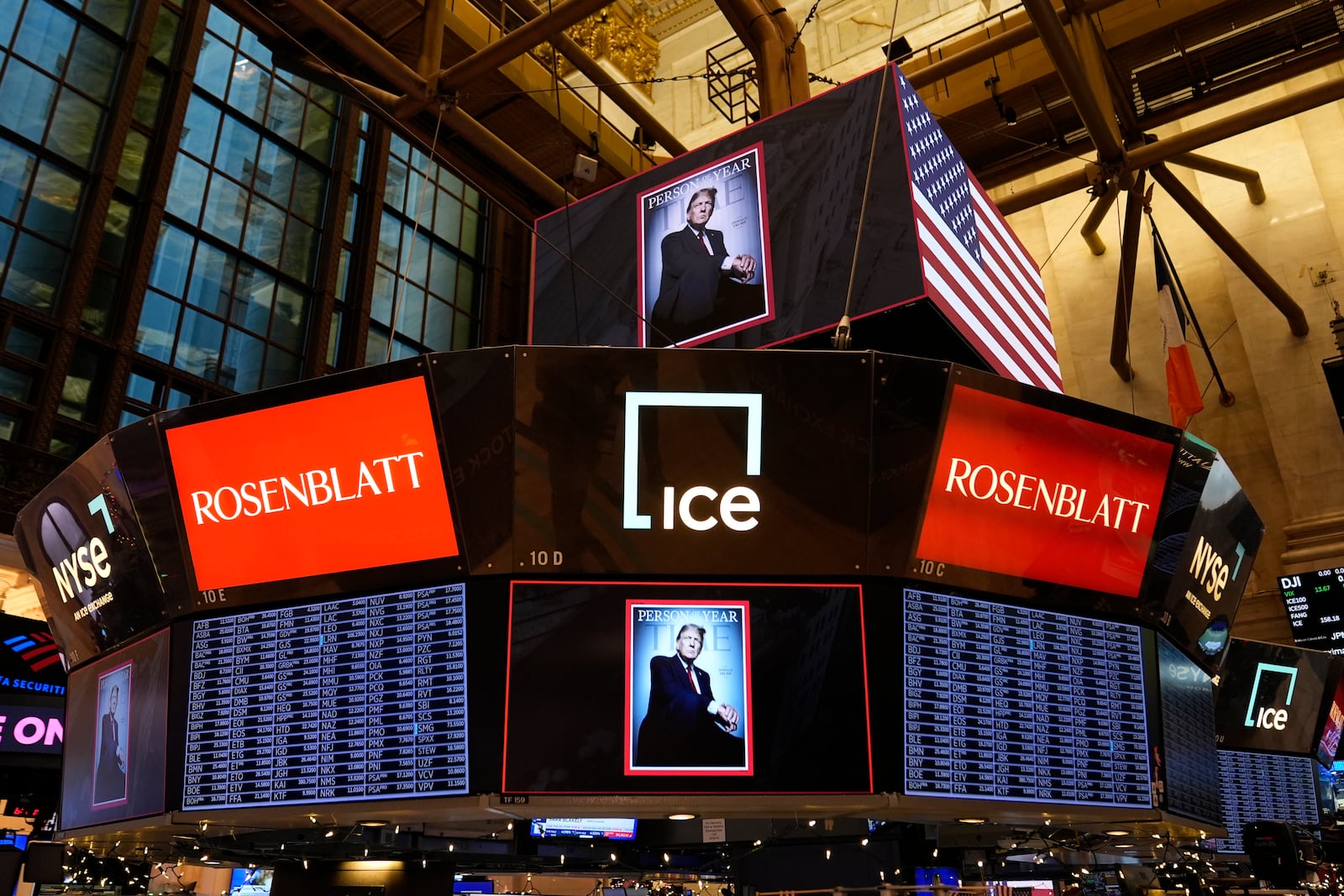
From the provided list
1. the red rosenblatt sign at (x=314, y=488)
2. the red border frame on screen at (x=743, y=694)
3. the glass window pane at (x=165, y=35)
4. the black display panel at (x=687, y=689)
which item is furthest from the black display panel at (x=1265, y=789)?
the glass window pane at (x=165, y=35)

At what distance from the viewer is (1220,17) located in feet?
43.4

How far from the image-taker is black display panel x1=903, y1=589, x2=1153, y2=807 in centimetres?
596

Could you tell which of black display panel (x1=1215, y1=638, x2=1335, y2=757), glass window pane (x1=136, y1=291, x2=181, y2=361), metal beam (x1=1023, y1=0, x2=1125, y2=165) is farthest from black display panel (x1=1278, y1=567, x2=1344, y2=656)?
glass window pane (x1=136, y1=291, x2=181, y2=361)

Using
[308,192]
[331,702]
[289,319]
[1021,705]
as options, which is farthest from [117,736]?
[308,192]

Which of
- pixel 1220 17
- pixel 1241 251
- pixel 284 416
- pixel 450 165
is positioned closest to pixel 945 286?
pixel 284 416

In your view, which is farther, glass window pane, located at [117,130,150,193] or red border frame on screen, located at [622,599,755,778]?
glass window pane, located at [117,130,150,193]

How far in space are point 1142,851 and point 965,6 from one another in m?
14.0

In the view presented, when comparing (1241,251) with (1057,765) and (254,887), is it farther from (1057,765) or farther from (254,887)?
(254,887)

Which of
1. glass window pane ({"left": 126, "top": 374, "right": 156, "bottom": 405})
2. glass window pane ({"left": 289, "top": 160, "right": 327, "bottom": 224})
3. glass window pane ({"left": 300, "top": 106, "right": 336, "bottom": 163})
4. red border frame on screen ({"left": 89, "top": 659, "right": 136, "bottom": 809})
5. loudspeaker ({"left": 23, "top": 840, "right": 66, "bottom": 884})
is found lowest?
loudspeaker ({"left": 23, "top": 840, "right": 66, "bottom": 884})

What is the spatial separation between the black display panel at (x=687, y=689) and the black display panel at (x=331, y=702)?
420 millimetres

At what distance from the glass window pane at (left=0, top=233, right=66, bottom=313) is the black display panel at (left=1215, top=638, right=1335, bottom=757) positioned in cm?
1809

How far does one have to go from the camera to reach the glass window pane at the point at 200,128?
21.2 m

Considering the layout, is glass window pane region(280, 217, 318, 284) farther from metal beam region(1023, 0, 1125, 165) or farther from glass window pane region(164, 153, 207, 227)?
metal beam region(1023, 0, 1125, 165)

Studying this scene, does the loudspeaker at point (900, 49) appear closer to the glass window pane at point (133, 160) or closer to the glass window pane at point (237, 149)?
the glass window pane at point (133, 160)
